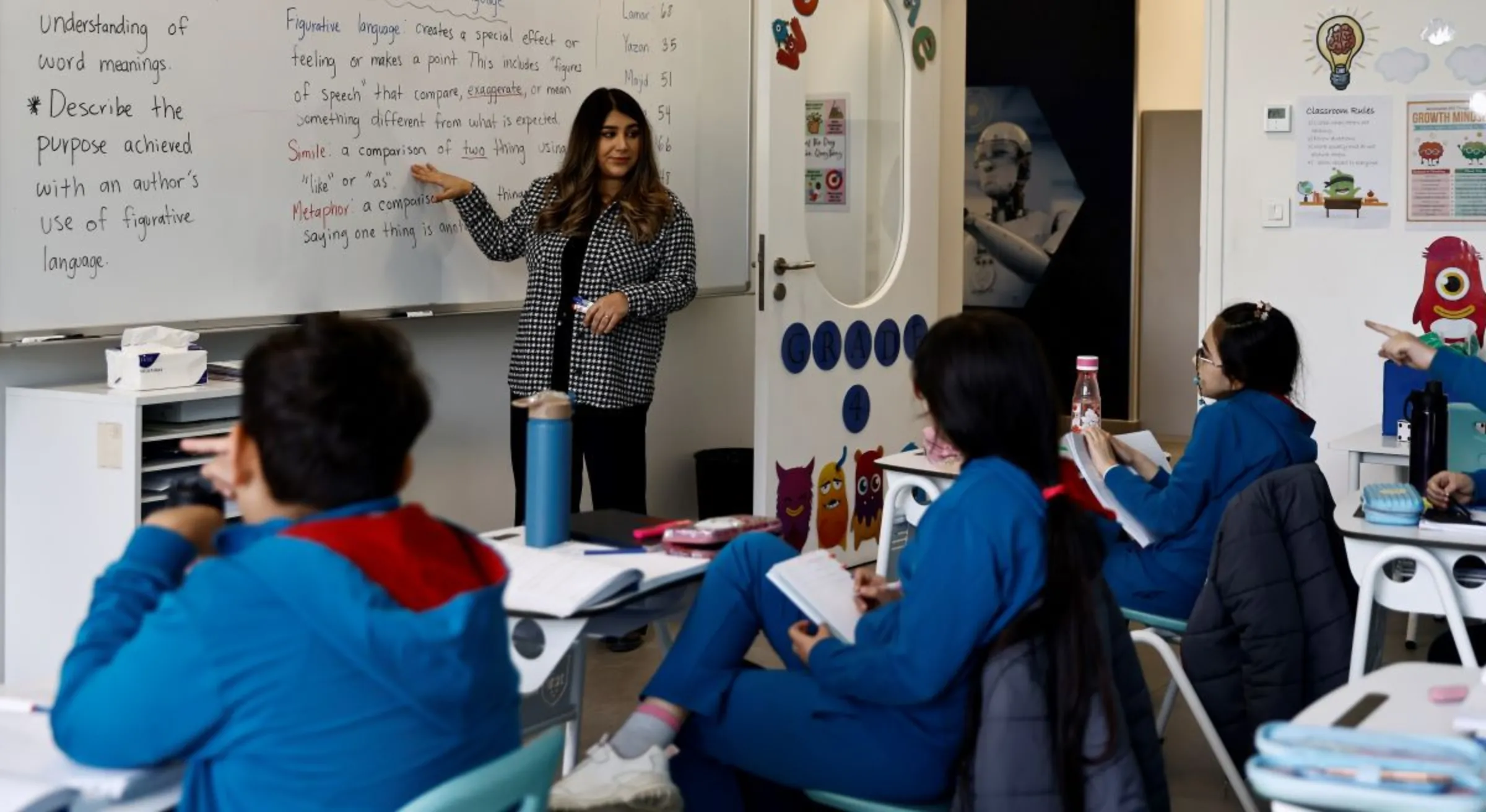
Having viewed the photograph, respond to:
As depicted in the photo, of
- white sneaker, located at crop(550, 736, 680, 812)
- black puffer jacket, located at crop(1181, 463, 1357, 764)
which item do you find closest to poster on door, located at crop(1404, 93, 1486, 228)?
black puffer jacket, located at crop(1181, 463, 1357, 764)

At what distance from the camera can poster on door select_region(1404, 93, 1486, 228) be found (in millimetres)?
4906

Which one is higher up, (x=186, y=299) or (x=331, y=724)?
(x=186, y=299)

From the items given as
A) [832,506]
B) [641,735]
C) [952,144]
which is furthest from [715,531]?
[952,144]

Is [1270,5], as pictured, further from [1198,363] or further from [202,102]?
[202,102]

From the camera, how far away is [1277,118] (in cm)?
514

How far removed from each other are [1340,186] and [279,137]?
318 centimetres

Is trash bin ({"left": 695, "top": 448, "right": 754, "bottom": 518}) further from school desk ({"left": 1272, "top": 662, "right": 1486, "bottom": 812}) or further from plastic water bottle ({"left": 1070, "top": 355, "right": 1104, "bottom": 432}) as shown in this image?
school desk ({"left": 1272, "top": 662, "right": 1486, "bottom": 812})

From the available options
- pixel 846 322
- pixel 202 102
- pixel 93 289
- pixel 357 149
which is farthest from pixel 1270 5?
pixel 93 289

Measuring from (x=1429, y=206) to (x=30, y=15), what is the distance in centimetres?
388

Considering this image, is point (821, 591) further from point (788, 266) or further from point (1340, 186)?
point (1340, 186)

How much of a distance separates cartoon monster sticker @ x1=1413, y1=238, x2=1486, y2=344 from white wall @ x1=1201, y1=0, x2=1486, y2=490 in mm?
31

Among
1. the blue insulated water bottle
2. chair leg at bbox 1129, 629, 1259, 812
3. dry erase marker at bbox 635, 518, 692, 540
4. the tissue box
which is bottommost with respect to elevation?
chair leg at bbox 1129, 629, 1259, 812

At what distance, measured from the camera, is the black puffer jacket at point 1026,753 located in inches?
82.2

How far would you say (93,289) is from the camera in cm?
347
